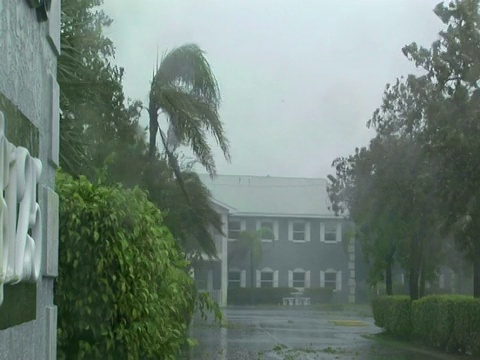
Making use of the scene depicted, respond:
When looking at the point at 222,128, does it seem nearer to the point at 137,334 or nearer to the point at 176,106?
the point at 176,106

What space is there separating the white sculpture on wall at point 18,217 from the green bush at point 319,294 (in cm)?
4744

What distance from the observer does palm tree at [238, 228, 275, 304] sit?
161 ft

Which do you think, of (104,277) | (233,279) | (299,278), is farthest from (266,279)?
(104,277)

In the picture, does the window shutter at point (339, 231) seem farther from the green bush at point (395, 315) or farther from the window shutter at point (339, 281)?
the green bush at point (395, 315)

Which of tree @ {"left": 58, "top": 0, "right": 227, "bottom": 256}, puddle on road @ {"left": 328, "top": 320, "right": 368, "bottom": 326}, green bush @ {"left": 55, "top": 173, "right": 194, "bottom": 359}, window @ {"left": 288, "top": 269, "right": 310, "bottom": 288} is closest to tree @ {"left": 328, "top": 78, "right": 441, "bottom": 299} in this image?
puddle on road @ {"left": 328, "top": 320, "right": 368, "bottom": 326}

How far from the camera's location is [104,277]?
7922mm

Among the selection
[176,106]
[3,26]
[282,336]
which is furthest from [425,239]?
[3,26]

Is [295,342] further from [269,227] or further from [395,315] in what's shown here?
[269,227]

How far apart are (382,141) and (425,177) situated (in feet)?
19.1

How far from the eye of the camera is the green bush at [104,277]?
7898 mm

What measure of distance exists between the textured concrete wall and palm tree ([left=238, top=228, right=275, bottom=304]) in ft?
137

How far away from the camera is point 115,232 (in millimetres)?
7906

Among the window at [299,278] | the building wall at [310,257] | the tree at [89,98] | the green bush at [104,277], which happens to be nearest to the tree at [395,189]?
the tree at [89,98]

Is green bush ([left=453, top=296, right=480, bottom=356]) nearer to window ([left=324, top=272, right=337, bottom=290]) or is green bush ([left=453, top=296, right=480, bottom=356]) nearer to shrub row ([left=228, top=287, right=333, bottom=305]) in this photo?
shrub row ([left=228, top=287, right=333, bottom=305])
